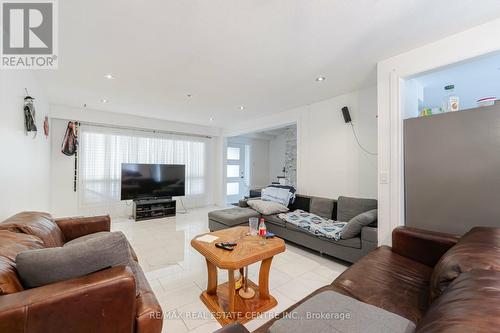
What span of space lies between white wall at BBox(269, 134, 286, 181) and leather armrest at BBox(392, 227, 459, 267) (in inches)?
221

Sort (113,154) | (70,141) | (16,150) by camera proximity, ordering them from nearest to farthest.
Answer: (16,150) < (70,141) < (113,154)

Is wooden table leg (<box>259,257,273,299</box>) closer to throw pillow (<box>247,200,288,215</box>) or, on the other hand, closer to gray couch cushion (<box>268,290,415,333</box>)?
gray couch cushion (<box>268,290,415,333</box>)

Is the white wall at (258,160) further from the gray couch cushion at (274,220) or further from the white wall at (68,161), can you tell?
the gray couch cushion at (274,220)

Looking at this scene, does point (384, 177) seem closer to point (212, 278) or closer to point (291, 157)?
point (212, 278)

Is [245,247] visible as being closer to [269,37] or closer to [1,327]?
[1,327]

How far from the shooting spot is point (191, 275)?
7.71ft

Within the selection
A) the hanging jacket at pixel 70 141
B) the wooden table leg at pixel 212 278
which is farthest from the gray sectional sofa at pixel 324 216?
the hanging jacket at pixel 70 141

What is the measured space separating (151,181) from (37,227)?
11.0 ft

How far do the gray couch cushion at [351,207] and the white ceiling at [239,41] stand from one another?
1.73 meters

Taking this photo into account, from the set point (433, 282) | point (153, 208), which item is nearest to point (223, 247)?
point (433, 282)

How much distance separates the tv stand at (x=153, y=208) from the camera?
4.70 m

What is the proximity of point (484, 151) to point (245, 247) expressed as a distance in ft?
7.17

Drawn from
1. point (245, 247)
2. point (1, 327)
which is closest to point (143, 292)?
point (1, 327)

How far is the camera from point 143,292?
125 cm
